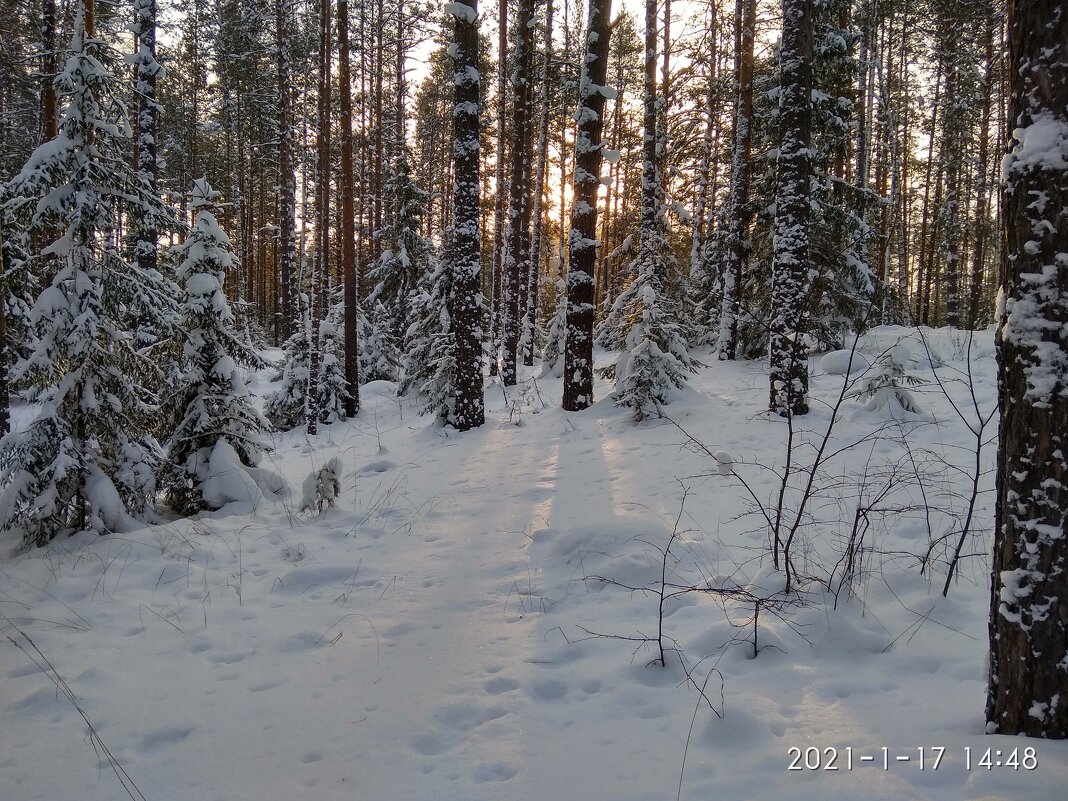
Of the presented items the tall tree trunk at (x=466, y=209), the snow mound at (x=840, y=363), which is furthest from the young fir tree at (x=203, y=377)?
the snow mound at (x=840, y=363)

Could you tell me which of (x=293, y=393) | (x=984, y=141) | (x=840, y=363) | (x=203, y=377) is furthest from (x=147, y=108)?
(x=984, y=141)

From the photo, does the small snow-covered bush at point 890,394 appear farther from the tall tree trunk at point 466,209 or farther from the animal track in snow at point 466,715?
the animal track in snow at point 466,715

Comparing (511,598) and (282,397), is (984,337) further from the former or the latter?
(282,397)

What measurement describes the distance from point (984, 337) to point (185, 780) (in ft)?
46.5

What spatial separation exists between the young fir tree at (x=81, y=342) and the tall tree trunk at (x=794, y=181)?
757 centimetres

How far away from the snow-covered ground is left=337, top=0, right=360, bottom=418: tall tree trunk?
8436 mm

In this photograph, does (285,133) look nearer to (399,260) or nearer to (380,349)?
(399,260)

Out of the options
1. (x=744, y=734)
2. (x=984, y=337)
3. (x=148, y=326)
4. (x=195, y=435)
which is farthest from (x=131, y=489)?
(x=984, y=337)

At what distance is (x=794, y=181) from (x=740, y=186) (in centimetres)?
668

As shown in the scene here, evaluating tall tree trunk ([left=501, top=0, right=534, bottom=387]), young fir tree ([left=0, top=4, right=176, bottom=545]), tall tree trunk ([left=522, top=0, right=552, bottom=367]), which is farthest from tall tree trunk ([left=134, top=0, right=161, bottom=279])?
tall tree trunk ([left=522, top=0, right=552, bottom=367])

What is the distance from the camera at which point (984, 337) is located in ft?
38.6

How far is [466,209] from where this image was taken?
9.52m

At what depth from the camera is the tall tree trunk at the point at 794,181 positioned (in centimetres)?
782

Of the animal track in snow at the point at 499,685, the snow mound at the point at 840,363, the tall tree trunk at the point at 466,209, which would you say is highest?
the tall tree trunk at the point at 466,209
